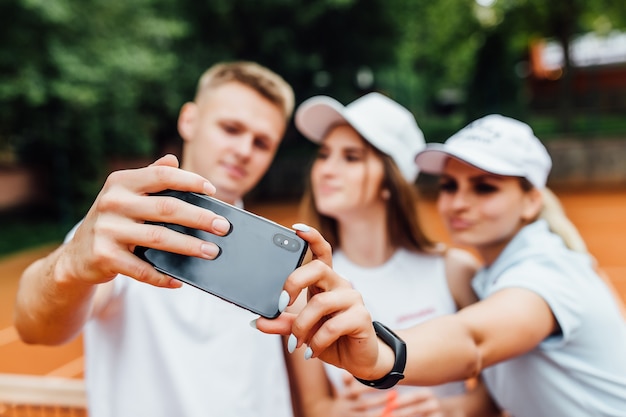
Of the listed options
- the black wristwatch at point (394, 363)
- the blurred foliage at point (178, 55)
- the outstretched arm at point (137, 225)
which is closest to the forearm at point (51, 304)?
the outstretched arm at point (137, 225)

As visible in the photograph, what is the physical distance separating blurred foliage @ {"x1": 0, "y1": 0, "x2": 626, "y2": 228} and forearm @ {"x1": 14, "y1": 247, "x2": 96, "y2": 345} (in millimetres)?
11766

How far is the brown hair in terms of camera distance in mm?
2826

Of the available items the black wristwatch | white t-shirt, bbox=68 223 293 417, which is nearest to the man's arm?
white t-shirt, bbox=68 223 293 417

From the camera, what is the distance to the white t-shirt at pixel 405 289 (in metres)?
2.52

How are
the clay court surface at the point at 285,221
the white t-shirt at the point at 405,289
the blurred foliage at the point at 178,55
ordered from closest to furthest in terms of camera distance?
the white t-shirt at the point at 405,289 < the clay court surface at the point at 285,221 < the blurred foliage at the point at 178,55

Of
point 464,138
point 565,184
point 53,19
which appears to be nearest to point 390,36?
point 565,184

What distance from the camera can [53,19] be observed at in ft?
39.5

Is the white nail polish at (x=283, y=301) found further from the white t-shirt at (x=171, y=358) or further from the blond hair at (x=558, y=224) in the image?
the blond hair at (x=558, y=224)

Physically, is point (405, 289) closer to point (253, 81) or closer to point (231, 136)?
point (231, 136)

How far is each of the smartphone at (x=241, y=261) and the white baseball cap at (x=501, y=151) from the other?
3.83ft

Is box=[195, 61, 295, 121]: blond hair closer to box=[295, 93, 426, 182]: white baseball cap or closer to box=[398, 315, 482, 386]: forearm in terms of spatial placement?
box=[295, 93, 426, 182]: white baseball cap

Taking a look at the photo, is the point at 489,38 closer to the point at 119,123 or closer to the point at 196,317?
the point at 119,123

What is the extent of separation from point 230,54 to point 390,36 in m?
5.99

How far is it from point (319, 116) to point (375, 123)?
0.30 meters
